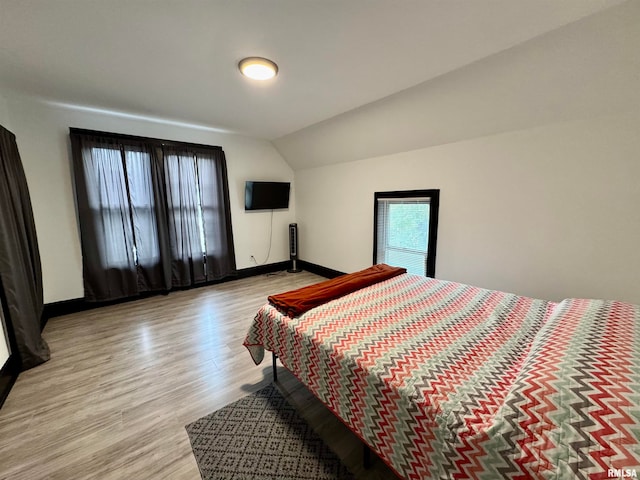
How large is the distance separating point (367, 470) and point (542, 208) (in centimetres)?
254

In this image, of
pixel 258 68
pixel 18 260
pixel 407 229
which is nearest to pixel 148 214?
pixel 18 260

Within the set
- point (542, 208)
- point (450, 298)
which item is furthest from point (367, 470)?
point (542, 208)

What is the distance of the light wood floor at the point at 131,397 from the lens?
52.9 inches

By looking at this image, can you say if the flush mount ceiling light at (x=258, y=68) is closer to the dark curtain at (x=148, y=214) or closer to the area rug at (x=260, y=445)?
the dark curtain at (x=148, y=214)

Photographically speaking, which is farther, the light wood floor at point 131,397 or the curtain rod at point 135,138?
the curtain rod at point 135,138

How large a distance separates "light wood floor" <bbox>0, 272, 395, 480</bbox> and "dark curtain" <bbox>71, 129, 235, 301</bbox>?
686 millimetres

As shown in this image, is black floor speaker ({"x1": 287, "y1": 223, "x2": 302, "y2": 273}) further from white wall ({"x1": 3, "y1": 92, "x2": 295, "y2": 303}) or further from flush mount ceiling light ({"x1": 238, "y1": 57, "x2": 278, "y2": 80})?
flush mount ceiling light ({"x1": 238, "y1": 57, "x2": 278, "y2": 80})

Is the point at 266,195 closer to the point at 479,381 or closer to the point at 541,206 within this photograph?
the point at 541,206

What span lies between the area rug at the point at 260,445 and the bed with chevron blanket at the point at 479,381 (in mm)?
362

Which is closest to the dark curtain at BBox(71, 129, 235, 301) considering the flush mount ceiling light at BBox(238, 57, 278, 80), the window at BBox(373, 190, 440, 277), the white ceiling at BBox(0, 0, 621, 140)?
the white ceiling at BBox(0, 0, 621, 140)

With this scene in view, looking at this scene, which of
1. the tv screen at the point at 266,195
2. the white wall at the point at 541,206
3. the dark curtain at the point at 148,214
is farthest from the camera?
the tv screen at the point at 266,195

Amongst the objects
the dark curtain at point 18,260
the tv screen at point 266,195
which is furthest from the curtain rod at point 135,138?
the tv screen at point 266,195

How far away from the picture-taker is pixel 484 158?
2.53 meters

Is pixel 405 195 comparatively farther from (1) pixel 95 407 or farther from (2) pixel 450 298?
(1) pixel 95 407
